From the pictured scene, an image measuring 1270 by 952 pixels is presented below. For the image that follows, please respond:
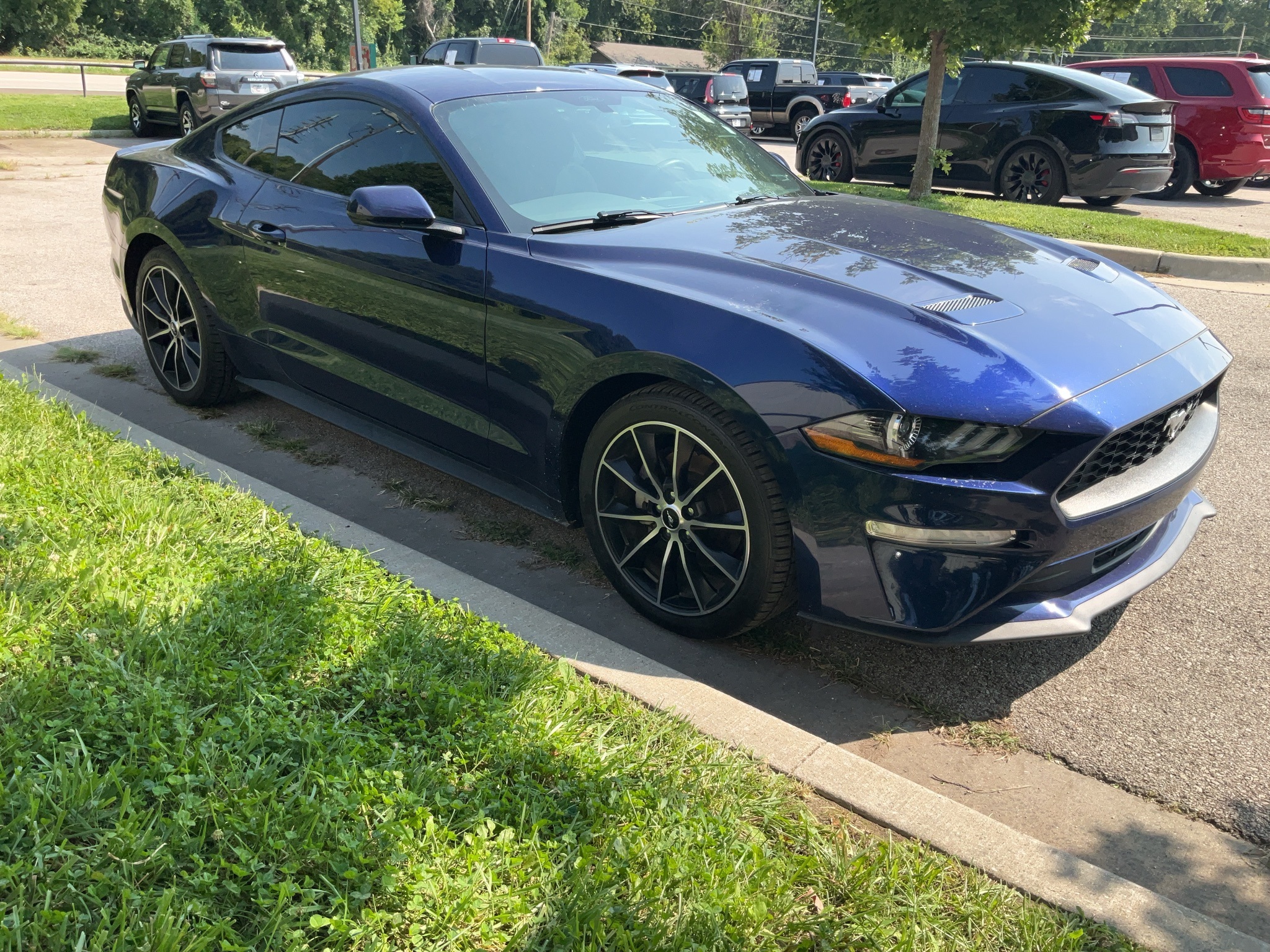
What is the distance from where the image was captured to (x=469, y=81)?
4320mm

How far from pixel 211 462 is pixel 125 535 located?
90 centimetres

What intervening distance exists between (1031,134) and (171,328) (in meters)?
9.94

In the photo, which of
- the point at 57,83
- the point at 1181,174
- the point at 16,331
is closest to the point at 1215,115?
the point at 1181,174

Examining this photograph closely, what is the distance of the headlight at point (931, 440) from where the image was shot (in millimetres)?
2777

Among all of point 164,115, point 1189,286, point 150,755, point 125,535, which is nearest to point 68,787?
point 150,755

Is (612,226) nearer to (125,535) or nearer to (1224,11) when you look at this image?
(125,535)

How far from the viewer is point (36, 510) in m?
3.49

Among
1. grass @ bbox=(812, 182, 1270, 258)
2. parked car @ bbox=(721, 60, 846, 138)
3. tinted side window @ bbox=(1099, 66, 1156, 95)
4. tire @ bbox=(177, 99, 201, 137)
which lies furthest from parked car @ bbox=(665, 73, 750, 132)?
grass @ bbox=(812, 182, 1270, 258)

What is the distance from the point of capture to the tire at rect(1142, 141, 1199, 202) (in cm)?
1410

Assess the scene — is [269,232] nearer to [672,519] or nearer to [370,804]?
[672,519]

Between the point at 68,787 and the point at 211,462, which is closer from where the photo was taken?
the point at 68,787

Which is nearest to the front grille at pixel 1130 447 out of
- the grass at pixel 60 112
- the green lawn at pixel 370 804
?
the green lawn at pixel 370 804

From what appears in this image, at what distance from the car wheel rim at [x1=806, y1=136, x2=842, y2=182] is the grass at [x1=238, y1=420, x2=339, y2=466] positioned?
10.6 metres

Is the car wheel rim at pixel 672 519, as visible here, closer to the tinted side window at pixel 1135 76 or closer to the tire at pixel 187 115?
the tinted side window at pixel 1135 76
